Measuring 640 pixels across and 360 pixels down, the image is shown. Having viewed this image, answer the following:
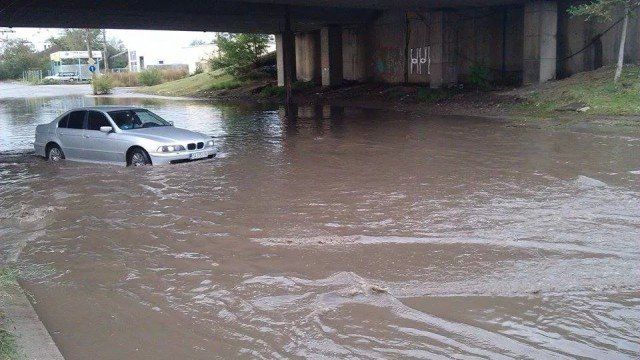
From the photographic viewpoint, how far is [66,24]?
3078 centimetres

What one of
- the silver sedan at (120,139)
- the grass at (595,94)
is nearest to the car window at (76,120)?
the silver sedan at (120,139)

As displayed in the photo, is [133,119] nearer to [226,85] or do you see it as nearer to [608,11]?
[608,11]

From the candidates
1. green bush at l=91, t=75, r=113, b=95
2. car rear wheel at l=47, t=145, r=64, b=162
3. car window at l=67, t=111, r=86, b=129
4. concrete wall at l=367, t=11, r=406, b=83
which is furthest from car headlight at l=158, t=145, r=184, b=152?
green bush at l=91, t=75, r=113, b=95

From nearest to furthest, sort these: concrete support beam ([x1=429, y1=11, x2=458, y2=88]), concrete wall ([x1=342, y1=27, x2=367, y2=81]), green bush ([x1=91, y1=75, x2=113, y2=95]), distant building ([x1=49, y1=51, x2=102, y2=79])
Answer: concrete support beam ([x1=429, y1=11, x2=458, y2=88])
concrete wall ([x1=342, y1=27, x2=367, y2=81])
green bush ([x1=91, y1=75, x2=113, y2=95])
distant building ([x1=49, y1=51, x2=102, y2=79])

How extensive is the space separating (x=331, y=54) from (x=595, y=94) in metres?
22.3

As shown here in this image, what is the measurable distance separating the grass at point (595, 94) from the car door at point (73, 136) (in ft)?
50.3

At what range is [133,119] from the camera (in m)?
13.8

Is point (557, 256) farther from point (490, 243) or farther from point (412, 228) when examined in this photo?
point (412, 228)

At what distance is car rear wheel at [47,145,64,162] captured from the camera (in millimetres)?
14836

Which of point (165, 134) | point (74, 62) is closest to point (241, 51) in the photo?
point (165, 134)

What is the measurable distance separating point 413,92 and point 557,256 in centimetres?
2600

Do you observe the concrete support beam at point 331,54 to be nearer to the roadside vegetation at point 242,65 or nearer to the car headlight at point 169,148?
the roadside vegetation at point 242,65

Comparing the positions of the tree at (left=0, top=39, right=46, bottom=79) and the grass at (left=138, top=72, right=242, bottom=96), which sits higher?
the tree at (left=0, top=39, right=46, bottom=79)

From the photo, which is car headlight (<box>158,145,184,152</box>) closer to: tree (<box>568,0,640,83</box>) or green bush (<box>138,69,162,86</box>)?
tree (<box>568,0,640,83</box>)
